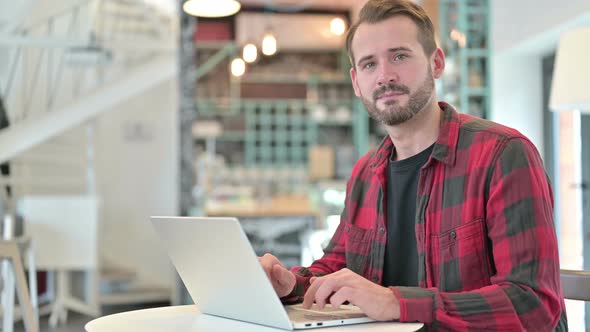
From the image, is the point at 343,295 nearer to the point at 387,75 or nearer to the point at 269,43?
the point at 387,75

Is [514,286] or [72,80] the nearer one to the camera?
[514,286]

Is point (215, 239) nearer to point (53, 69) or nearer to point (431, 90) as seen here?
point (431, 90)

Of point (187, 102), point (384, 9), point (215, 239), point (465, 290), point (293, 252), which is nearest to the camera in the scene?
point (215, 239)

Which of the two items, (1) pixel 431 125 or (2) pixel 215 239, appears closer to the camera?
(2) pixel 215 239

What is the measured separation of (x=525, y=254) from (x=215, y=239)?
0.56 metres

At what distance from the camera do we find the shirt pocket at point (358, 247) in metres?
1.67

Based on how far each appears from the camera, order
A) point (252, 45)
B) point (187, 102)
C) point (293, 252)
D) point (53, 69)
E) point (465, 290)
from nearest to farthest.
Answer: point (465, 290)
point (187, 102)
point (252, 45)
point (293, 252)
point (53, 69)

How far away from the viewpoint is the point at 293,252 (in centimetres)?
674

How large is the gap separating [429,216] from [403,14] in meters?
0.44

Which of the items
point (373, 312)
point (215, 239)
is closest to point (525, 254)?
point (373, 312)

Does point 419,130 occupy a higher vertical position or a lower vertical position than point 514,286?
higher

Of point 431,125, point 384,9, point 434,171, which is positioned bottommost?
point 434,171

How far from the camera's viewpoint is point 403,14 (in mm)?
1536

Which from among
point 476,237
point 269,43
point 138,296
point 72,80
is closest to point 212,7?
point 269,43
